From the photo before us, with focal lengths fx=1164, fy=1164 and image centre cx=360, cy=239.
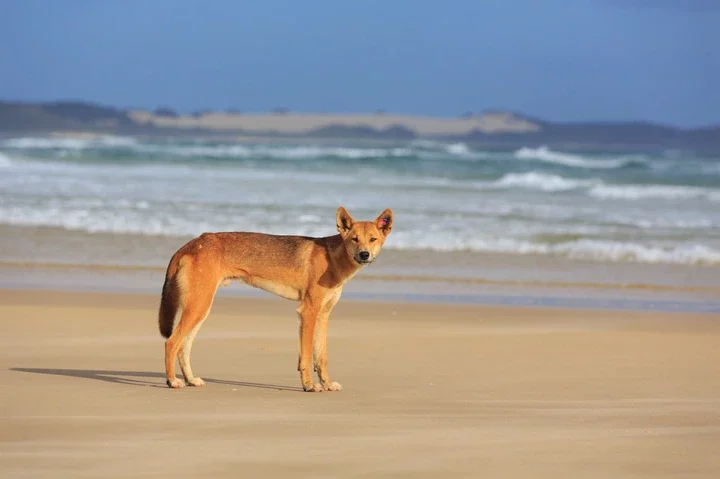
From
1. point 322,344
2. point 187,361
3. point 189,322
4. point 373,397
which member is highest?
point 189,322

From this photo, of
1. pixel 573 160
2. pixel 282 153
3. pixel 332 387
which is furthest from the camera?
pixel 282 153

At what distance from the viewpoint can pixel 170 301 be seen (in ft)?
26.0

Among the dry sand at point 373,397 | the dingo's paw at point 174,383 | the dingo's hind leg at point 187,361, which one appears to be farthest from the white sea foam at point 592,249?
the dingo's paw at point 174,383

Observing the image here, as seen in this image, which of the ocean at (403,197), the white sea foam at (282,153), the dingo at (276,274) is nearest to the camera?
the dingo at (276,274)

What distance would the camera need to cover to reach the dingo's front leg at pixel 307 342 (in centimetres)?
775

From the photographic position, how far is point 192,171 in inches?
1435

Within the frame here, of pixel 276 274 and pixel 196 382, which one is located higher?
pixel 276 274

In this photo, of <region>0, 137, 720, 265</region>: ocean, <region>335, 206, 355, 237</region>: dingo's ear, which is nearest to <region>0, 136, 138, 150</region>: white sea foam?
<region>0, 137, 720, 265</region>: ocean

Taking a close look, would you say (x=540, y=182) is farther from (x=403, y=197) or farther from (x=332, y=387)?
(x=332, y=387)

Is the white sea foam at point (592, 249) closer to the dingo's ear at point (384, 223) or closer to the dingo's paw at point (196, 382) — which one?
the dingo's ear at point (384, 223)

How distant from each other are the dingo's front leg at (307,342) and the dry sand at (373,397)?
4.9 inches

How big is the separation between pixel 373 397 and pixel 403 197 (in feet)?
64.5

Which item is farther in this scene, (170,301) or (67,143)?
(67,143)

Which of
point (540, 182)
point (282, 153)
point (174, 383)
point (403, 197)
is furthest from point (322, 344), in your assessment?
point (282, 153)
